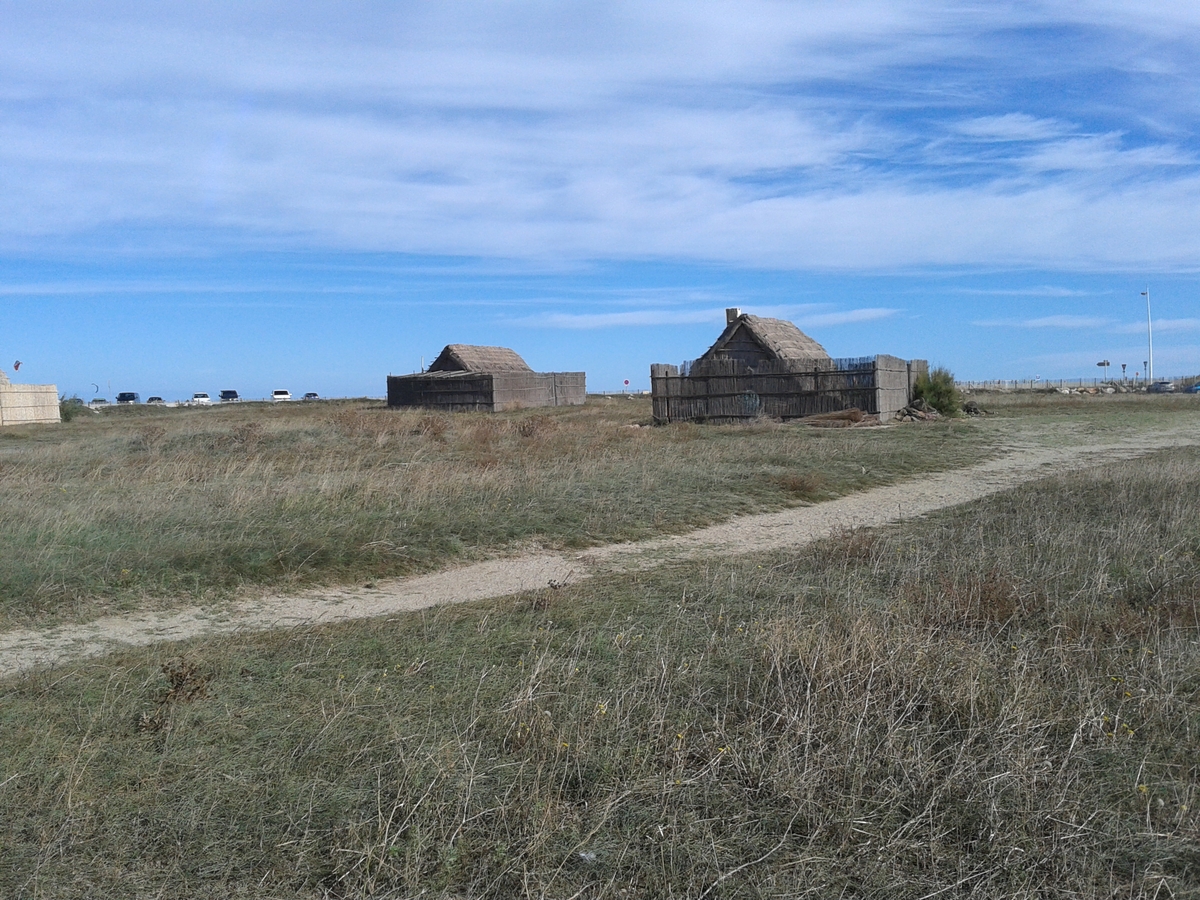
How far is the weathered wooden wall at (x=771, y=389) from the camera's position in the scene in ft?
86.0

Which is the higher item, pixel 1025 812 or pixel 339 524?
pixel 339 524

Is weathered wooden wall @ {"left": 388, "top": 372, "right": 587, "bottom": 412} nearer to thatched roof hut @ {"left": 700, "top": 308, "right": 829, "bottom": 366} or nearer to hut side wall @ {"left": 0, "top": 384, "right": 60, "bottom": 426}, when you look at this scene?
thatched roof hut @ {"left": 700, "top": 308, "right": 829, "bottom": 366}

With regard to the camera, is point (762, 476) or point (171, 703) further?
point (762, 476)

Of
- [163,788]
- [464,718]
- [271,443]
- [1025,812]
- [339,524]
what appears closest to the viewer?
[1025,812]

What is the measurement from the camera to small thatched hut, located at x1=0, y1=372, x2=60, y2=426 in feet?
127

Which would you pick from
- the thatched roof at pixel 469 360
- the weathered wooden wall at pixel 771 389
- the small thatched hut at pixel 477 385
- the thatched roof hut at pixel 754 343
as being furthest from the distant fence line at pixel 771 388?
the thatched roof at pixel 469 360

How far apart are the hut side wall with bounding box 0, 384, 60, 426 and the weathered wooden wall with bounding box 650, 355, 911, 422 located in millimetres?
26857

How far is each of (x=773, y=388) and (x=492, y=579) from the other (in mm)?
19433

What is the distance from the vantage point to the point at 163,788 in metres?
4.20

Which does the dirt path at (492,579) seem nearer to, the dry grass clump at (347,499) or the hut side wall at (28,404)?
the dry grass clump at (347,499)

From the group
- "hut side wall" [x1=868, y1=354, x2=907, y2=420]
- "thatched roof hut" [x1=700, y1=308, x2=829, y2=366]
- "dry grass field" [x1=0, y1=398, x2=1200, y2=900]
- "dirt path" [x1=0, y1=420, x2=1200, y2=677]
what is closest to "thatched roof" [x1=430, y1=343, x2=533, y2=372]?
"thatched roof hut" [x1=700, y1=308, x2=829, y2=366]

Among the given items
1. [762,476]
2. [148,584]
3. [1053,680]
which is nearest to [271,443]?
[762,476]

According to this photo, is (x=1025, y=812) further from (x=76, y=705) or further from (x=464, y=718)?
(x=76, y=705)

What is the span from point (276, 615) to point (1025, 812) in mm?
5431
